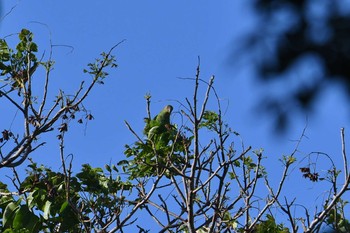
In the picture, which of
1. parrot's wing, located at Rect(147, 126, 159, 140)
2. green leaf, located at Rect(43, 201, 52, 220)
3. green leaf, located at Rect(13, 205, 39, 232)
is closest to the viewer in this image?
green leaf, located at Rect(13, 205, 39, 232)

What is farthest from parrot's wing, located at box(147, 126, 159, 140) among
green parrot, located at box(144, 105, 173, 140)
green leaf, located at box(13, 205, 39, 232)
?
green leaf, located at box(13, 205, 39, 232)

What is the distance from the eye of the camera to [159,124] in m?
6.52

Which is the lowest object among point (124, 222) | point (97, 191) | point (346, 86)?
point (346, 86)

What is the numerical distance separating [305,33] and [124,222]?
16.9 feet

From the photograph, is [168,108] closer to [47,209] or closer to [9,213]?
[47,209]

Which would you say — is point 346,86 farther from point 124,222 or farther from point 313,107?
point 124,222

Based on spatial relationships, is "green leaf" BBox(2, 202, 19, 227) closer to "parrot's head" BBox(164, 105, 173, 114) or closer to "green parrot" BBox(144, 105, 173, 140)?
"green parrot" BBox(144, 105, 173, 140)

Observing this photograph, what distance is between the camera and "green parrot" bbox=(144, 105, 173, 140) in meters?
6.48

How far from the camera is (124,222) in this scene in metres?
6.16

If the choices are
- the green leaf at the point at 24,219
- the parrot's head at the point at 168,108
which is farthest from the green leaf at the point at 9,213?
the parrot's head at the point at 168,108

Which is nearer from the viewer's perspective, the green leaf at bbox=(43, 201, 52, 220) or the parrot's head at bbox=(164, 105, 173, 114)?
the green leaf at bbox=(43, 201, 52, 220)

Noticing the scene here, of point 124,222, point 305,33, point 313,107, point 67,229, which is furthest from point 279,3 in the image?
point 67,229

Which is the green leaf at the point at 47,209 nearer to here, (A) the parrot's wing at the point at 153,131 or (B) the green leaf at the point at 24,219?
(B) the green leaf at the point at 24,219

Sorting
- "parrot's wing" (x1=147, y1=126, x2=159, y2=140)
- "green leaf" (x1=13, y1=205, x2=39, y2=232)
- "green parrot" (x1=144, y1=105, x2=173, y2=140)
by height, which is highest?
"green parrot" (x1=144, y1=105, x2=173, y2=140)
